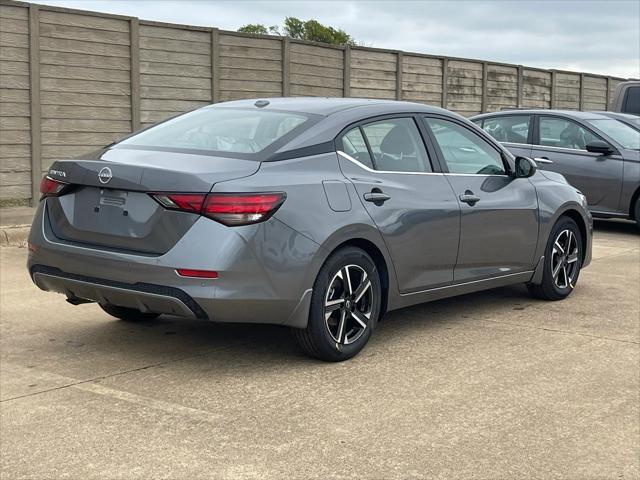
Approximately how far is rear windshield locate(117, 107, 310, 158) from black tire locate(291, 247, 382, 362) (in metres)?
0.79

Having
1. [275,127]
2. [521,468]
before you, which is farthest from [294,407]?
[275,127]

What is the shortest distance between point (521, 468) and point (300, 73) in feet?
38.8

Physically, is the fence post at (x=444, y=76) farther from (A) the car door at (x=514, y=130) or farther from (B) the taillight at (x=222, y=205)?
(B) the taillight at (x=222, y=205)

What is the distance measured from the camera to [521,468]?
12.4 feet

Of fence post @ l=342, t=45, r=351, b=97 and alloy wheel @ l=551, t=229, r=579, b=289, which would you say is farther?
fence post @ l=342, t=45, r=351, b=97

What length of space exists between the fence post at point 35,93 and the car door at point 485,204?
6.42m

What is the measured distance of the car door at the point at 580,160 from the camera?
466 inches

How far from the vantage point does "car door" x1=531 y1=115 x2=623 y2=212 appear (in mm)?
11828

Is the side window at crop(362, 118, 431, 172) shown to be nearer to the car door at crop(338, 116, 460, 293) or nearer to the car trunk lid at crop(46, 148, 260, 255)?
the car door at crop(338, 116, 460, 293)

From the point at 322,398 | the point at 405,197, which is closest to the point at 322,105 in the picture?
the point at 405,197

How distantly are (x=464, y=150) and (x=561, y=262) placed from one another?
1.44 m

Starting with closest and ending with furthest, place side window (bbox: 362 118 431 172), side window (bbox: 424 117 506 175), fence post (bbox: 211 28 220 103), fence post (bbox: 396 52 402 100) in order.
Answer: side window (bbox: 362 118 431 172)
side window (bbox: 424 117 506 175)
fence post (bbox: 211 28 220 103)
fence post (bbox: 396 52 402 100)

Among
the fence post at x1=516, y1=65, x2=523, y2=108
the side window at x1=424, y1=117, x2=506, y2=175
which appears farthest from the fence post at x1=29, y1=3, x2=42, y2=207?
the fence post at x1=516, y1=65, x2=523, y2=108

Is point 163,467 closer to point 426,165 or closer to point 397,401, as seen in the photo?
point 397,401
